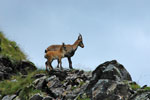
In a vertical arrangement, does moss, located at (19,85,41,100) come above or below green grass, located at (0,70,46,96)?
below

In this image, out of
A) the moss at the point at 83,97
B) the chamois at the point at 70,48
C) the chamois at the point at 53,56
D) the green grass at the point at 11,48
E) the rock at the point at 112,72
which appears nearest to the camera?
the moss at the point at 83,97

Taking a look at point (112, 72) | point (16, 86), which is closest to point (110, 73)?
point (112, 72)

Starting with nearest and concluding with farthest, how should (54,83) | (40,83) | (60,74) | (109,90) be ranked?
(109,90) → (54,83) → (40,83) → (60,74)

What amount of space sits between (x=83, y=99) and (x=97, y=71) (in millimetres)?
2097

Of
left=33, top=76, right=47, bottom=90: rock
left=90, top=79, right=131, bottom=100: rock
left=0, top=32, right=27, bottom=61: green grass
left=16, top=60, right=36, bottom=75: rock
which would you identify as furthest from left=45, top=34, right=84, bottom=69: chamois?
left=0, top=32, right=27, bottom=61: green grass

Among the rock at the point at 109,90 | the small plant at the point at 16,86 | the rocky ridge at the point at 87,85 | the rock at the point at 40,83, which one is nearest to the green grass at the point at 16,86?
the small plant at the point at 16,86

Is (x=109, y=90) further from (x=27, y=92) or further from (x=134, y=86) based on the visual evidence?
(x=27, y=92)

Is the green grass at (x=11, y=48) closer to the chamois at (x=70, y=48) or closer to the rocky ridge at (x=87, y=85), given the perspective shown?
the chamois at (x=70, y=48)

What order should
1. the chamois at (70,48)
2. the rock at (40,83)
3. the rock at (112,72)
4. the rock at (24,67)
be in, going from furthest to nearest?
the rock at (24,67), the chamois at (70,48), the rock at (40,83), the rock at (112,72)

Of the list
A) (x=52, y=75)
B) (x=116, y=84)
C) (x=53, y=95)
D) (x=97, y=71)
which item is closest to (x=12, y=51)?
(x=52, y=75)

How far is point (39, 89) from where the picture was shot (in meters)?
18.5

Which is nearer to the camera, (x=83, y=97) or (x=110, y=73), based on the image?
(x=83, y=97)

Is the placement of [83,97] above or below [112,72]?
below

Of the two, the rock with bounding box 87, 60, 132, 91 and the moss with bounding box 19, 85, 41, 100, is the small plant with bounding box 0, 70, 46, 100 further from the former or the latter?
the rock with bounding box 87, 60, 132, 91
